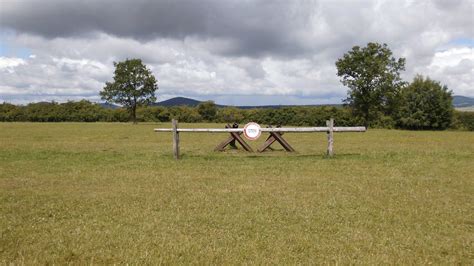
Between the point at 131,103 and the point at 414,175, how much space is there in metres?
54.0

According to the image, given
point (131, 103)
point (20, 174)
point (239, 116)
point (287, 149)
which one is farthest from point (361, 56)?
point (20, 174)

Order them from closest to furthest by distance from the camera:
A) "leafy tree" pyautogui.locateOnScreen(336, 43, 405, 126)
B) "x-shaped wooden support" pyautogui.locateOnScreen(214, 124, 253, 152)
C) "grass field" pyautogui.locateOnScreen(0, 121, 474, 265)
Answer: "grass field" pyautogui.locateOnScreen(0, 121, 474, 265) → "x-shaped wooden support" pyautogui.locateOnScreen(214, 124, 253, 152) → "leafy tree" pyautogui.locateOnScreen(336, 43, 405, 126)

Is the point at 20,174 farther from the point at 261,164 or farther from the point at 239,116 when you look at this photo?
the point at 239,116

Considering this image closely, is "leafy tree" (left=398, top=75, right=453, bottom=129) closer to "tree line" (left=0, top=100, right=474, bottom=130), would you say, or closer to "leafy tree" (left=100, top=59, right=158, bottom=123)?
"tree line" (left=0, top=100, right=474, bottom=130)

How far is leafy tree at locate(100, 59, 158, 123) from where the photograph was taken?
59781mm

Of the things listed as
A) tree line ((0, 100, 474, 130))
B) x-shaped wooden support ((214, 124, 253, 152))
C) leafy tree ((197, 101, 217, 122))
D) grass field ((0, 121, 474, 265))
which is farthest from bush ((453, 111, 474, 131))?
grass field ((0, 121, 474, 265))

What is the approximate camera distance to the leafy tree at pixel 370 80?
54125 millimetres

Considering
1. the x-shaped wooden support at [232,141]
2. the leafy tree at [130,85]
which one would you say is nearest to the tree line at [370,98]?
the leafy tree at [130,85]

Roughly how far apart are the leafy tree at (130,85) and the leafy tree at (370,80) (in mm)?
28214

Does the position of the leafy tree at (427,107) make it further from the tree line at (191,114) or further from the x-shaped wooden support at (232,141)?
the x-shaped wooden support at (232,141)

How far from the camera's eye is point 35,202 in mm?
8172

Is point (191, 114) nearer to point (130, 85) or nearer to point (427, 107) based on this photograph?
point (130, 85)

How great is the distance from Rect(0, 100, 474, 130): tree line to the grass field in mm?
49262

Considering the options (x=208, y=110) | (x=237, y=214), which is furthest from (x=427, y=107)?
(x=237, y=214)
